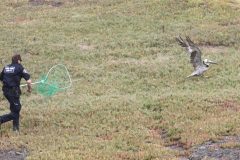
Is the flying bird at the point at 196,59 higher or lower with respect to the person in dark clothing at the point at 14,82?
lower

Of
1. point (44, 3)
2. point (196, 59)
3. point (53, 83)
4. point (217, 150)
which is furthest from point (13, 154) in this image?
point (44, 3)

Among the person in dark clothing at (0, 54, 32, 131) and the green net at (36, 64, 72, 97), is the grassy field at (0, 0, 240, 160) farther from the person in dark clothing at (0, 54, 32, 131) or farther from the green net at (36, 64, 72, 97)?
the green net at (36, 64, 72, 97)

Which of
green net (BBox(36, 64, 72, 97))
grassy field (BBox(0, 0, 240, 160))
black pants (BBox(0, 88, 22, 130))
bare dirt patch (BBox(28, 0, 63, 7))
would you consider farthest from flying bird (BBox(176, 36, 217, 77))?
bare dirt patch (BBox(28, 0, 63, 7))

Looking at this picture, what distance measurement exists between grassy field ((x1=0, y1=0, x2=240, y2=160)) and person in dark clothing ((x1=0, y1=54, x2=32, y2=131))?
1.37 feet

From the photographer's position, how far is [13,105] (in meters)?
15.8

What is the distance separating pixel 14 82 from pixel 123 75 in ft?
29.7

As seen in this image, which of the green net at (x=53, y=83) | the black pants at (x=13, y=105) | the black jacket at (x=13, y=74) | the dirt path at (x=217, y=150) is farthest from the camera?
the green net at (x=53, y=83)

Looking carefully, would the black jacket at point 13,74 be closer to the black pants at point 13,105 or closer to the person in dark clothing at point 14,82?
the person in dark clothing at point 14,82

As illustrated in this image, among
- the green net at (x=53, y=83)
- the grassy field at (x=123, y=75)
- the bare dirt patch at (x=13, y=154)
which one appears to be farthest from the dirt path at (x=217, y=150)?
the green net at (x=53, y=83)

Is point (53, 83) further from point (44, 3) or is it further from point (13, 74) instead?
point (44, 3)

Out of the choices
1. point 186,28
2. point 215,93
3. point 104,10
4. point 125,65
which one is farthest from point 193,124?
point 104,10

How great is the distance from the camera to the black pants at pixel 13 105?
1559 centimetres

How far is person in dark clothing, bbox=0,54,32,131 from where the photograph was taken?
15.4 m

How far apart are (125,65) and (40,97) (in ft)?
19.4
